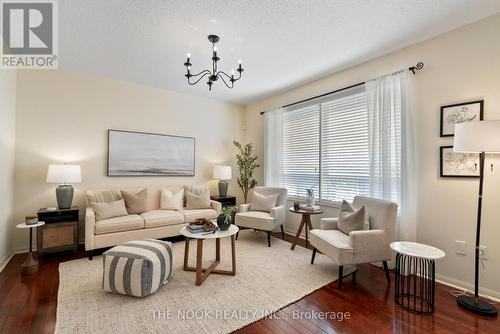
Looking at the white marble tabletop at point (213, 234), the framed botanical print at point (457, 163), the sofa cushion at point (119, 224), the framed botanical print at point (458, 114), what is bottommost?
the sofa cushion at point (119, 224)

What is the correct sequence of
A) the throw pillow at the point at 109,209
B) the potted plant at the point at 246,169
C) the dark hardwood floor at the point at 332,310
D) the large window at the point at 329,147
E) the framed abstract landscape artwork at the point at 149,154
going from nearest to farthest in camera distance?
the dark hardwood floor at the point at 332,310, the throw pillow at the point at 109,209, the large window at the point at 329,147, the framed abstract landscape artwork at the point at 149,154, the potted plant at the point at 246,169

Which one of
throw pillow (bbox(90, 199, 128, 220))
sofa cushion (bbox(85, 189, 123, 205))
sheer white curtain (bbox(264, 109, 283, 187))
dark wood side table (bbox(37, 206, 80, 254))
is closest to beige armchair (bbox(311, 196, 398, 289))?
sheer white curtain (bbox(264, 109, 283, 187))

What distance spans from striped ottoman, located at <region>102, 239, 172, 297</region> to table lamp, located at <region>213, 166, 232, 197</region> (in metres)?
2.57

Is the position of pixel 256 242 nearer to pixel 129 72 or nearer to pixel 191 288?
pixel 191 288

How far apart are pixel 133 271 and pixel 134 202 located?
6.13ft

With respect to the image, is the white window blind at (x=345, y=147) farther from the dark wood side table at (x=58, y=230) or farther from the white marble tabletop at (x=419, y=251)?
the dark wood side table at (x=58, y=230)

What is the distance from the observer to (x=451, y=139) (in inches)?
102

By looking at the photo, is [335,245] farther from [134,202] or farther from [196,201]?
[134,202]

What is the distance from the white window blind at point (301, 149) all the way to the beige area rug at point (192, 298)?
1.54 m

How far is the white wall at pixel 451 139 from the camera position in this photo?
2.33m

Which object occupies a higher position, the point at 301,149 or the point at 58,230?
the point at 301,149

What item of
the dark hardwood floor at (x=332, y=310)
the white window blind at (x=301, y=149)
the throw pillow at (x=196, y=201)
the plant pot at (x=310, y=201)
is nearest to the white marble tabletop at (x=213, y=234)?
the dark hardwood floor at (x=332, y=310)

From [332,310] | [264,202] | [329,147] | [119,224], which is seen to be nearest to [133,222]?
[119,224]

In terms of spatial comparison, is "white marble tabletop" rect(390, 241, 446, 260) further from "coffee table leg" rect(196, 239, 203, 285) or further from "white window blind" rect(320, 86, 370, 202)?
"coffee table leg" rect(196, 239, 203, 285)
